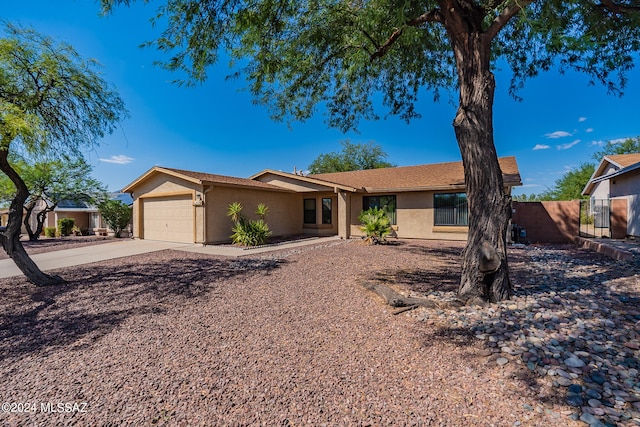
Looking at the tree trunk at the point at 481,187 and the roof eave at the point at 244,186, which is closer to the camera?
the tree trunk at the point at 481,187

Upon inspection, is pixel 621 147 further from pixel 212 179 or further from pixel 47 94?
pixel 47 94

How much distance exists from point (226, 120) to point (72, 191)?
11.2 m

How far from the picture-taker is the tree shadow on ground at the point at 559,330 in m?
2.70

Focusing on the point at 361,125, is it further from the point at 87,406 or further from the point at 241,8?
the point at 87,406

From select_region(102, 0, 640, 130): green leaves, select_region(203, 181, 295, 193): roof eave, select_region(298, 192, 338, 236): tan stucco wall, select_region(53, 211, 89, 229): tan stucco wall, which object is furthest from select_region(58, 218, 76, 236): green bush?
select_region(102, 0, 640, 130): green leaves

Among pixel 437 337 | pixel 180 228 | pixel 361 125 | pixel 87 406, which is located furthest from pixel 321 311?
pixel 180 228

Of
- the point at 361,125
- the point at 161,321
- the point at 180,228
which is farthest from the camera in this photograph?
the point at 180,228

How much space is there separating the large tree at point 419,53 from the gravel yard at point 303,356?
1530mm

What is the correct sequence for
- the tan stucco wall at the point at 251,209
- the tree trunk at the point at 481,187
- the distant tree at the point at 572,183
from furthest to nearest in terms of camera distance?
the distant tree at the point at 572,183
the tan stucco wall at the point at 251,209
the tree trunk at the point at 481,187

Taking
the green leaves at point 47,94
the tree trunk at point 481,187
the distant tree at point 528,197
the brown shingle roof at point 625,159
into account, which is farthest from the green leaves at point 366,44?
the distant tree at point 528,197

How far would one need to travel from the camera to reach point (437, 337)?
12.2 ft

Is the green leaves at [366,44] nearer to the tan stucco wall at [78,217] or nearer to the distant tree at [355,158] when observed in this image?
the tan stucco wall at [78,217]

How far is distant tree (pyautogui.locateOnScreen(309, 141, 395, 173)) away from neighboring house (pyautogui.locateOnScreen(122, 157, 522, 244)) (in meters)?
21.0

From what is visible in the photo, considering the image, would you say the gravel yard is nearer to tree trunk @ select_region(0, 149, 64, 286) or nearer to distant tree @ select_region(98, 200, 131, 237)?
tree trunk @ select_region(0, 149, 64, 286)
